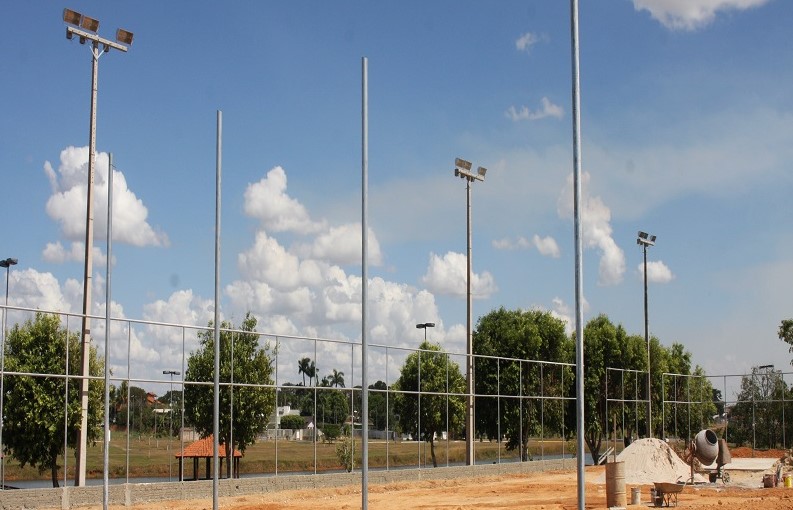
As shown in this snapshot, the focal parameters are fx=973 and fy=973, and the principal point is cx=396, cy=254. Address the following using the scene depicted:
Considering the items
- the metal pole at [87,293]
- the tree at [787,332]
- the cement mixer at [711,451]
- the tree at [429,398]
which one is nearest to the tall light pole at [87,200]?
the metal pole at [87,293]

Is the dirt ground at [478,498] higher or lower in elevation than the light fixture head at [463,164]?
lower

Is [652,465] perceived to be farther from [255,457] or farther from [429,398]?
[255,457]

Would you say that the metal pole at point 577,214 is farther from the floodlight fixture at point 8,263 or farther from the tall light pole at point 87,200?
the floodlight fixture at point 8,263

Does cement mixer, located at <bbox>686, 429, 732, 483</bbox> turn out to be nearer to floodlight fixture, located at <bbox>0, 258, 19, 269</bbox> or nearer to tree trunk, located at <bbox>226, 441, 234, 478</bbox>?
tree trunk, located at <bbox>226, 441, 234, 478</bbox>

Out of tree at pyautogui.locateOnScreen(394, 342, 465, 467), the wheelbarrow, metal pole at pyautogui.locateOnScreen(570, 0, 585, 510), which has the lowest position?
the wheelbarrow

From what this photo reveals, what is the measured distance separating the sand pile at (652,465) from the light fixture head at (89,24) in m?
25.9

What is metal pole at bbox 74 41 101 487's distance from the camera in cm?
3048

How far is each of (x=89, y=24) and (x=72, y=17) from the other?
0.57 m

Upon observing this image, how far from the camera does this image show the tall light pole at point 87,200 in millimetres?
30578

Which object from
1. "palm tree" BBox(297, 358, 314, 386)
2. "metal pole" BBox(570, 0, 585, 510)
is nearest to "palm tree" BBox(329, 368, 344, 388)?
"palm tree" BBox(297, 358, 314, 386)

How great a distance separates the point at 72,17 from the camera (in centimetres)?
3219

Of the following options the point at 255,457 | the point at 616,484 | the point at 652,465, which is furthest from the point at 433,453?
the point at 616,484

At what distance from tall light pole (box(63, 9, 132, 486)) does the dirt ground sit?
9.55 feet

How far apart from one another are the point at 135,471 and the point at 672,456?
2249cm
